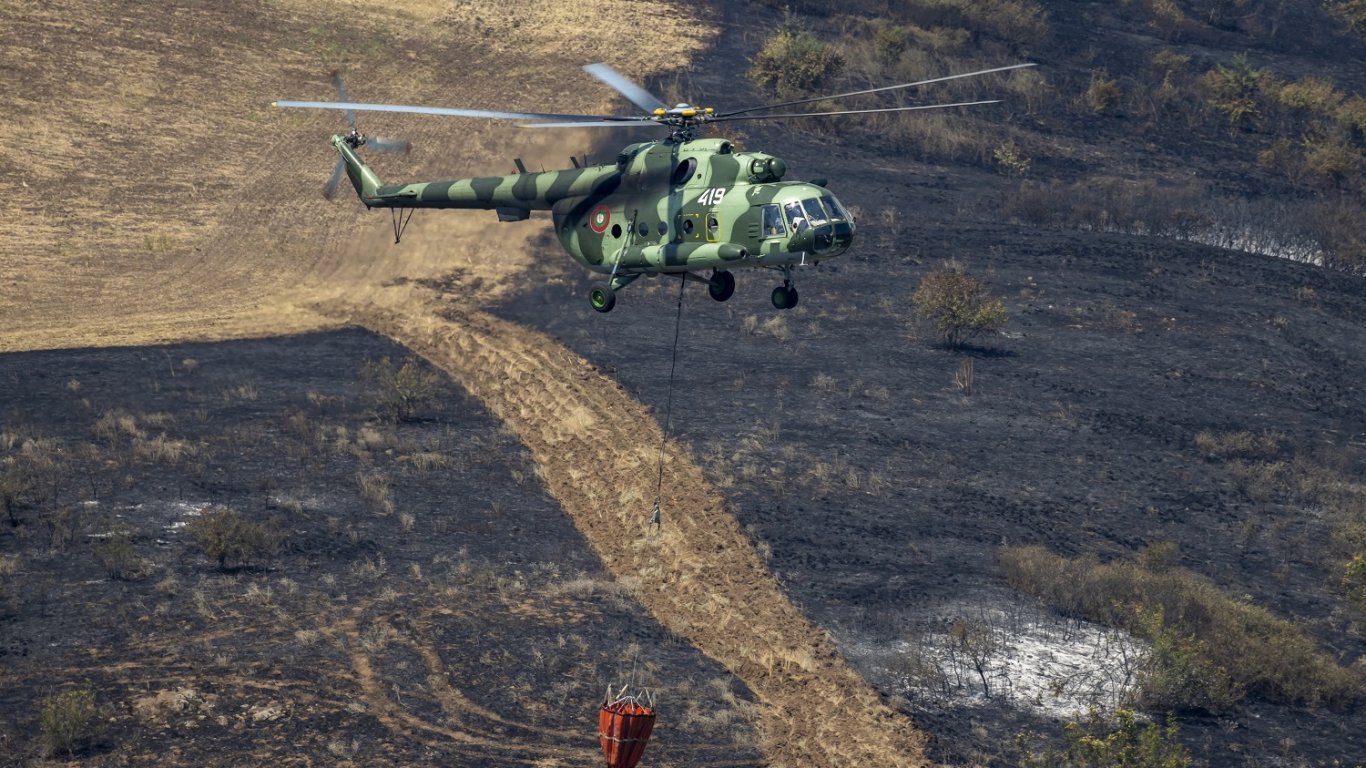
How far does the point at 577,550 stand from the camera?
34.3 metres

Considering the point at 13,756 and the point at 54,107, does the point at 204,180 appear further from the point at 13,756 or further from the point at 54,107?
the point at 13,756

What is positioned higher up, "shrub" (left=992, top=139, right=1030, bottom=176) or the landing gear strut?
"shrub" (left=992, top=139, right=1030, bottom=176)

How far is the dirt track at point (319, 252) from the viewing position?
31.5 meters

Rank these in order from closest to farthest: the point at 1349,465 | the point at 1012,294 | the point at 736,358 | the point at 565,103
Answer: the point at 1349,465, the point at 736,358, the point at 1012,294, the point at 565,103

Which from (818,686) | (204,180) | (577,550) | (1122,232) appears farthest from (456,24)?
(818,686)

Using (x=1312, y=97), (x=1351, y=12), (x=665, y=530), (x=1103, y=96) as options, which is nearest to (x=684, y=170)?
(x=665, y=530)

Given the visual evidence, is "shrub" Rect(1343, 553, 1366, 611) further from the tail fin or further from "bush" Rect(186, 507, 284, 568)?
"bush" Rect(186, 507, 284, 568)

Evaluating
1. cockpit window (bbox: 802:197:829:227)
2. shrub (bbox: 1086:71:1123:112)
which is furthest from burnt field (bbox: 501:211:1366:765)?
shrub (bbox: 1086:71:1123:112)

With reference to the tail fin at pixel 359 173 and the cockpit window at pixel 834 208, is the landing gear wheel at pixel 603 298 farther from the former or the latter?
the tail fin at pixel 359 173

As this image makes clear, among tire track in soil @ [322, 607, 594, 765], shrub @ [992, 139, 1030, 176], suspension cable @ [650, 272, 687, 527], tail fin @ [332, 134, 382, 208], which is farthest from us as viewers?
shrub @ [992, 139, 1030, 176]

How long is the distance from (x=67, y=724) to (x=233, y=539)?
25.6 ft

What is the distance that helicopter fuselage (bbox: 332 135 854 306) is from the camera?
84.8 ft

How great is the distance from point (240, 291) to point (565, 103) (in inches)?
627

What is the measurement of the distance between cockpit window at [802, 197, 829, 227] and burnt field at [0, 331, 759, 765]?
863 centimetres
